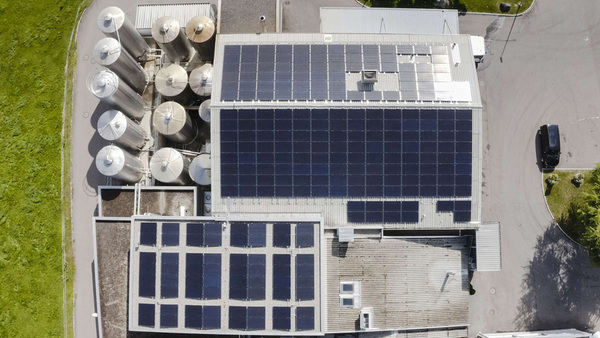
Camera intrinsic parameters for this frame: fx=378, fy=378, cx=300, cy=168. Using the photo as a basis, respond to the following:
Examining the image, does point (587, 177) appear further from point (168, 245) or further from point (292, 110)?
point (168, 245)

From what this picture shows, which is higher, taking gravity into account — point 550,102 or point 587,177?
point 550,102

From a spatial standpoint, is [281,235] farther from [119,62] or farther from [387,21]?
[387,21]

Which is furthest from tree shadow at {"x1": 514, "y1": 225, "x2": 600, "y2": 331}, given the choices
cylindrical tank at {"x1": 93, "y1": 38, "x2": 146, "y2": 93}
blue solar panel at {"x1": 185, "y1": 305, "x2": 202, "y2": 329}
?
cylindrical tank at {"x1": 93, "y1": 38, "x2": 146, "y2": 93}

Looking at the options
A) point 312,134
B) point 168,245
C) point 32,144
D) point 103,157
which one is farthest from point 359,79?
point 32,144

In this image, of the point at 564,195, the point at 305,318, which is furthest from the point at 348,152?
the point at 564,195

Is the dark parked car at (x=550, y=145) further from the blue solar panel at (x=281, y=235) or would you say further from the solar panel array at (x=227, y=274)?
the blue solar panel at (x=281, y=235)

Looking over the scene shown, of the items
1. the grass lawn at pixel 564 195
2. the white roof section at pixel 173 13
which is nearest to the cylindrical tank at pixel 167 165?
the white roof section at pixel 173 13
